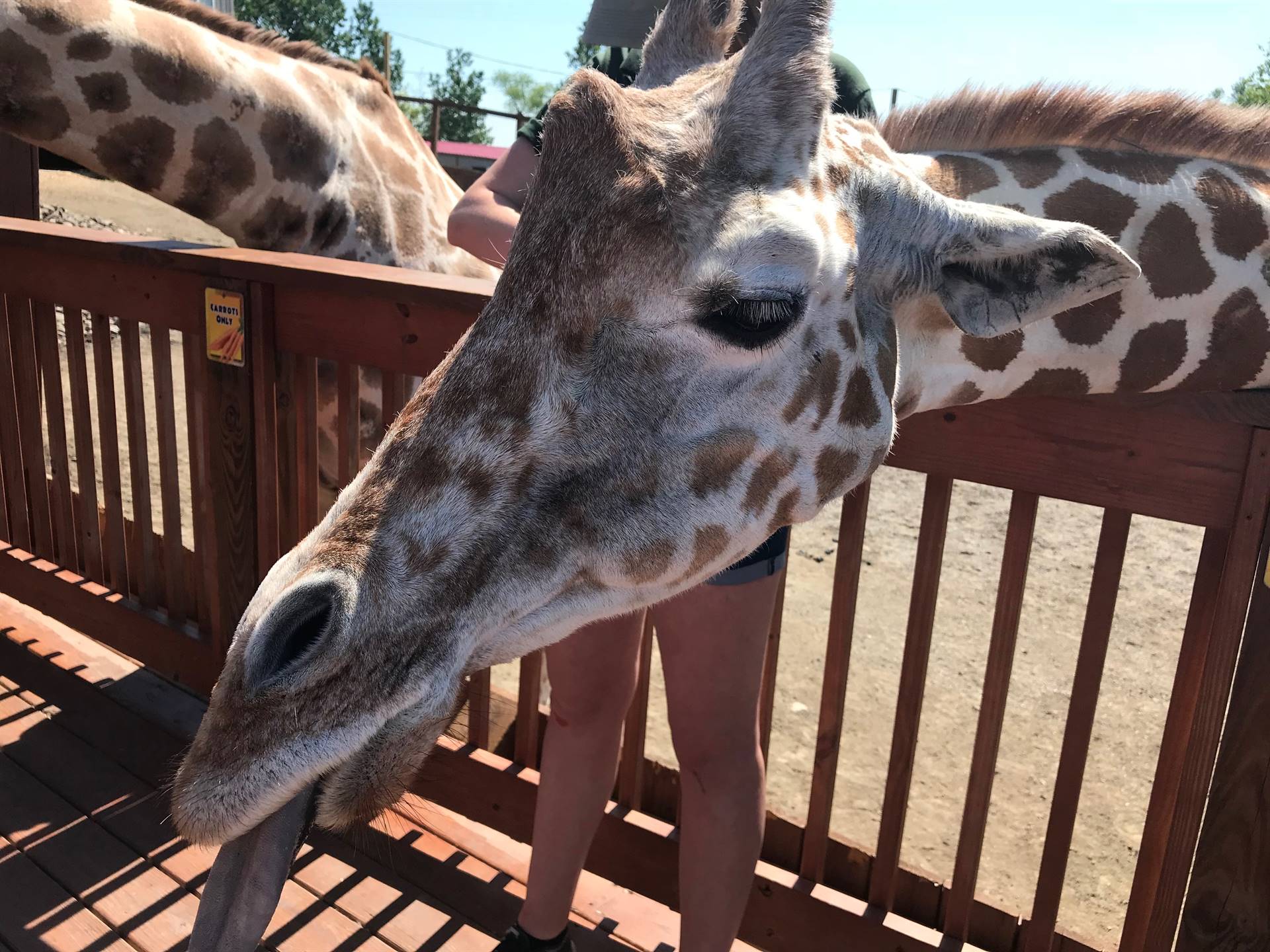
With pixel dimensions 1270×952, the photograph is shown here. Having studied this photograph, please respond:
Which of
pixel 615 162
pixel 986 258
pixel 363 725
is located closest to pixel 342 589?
pixel 363 725

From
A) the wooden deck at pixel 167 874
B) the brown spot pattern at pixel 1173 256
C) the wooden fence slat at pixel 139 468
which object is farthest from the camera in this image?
the wooden fence slat at pixel 139 468

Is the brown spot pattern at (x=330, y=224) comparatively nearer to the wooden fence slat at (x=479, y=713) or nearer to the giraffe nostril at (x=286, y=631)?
the wooden fence slat at (x=479, y=713)

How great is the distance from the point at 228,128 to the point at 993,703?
3.42 metres

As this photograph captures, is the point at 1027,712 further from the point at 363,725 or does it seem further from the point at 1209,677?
the point at 363,725

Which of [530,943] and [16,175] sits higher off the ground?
[16,175]

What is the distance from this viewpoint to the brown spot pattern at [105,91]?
3.45 m

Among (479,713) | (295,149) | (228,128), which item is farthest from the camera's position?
(295,149)

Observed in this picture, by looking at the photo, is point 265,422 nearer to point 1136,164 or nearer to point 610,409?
point 610,409

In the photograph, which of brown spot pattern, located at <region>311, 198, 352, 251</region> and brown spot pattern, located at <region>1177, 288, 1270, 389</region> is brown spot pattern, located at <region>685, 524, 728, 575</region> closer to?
brown spot pattern, located at <region>1177, 288, 1270, 389</region>

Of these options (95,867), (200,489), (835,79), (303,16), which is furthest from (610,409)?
(303,16)

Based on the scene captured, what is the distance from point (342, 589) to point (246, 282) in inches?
73.4

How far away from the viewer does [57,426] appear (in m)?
3.53

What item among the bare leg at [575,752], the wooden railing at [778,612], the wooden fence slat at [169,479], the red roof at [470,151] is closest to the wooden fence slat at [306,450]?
the wooden railing at [778,612]

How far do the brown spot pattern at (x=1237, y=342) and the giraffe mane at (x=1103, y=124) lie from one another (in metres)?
0.30
